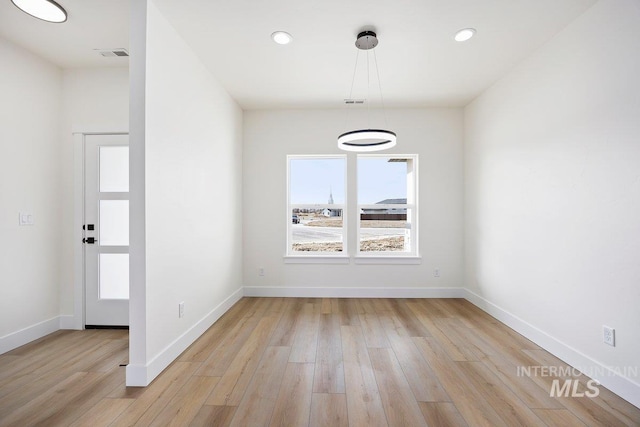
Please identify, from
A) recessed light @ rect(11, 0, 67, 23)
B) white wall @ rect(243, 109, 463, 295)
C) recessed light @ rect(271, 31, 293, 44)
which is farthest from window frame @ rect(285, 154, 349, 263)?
recessed light @ rect(11, 0, 67, 23)

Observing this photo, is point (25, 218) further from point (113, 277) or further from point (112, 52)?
point (112, 52)

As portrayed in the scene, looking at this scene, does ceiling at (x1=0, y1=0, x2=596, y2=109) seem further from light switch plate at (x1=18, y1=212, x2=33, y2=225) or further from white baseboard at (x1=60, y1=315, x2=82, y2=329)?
white baseboard at (x1=60, y1=315, x2=82, y2=329)

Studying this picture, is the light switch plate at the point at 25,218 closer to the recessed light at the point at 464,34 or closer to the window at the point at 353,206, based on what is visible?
the window at the point at 353,206

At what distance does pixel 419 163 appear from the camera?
4523 millimetres

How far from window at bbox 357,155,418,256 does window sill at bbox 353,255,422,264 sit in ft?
0.37

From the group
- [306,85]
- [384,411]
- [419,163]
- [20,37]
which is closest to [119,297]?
[20,37]

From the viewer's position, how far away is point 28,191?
2.93 metres

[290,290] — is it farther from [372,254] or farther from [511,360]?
[511,360]

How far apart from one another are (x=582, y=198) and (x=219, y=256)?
3.60 m

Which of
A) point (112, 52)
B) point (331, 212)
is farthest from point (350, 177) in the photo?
point (112, 52)

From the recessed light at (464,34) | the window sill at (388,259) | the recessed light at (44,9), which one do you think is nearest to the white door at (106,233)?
the recessed light at (44,9)

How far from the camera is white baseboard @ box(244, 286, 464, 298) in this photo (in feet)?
14.7

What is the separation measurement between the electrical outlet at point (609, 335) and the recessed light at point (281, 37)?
133 inches

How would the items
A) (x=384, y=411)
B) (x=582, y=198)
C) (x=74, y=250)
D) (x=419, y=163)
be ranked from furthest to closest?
(x=419, y=163)
(x=74, y=250)
(x=582, y=198)
(x=384, y=411)
